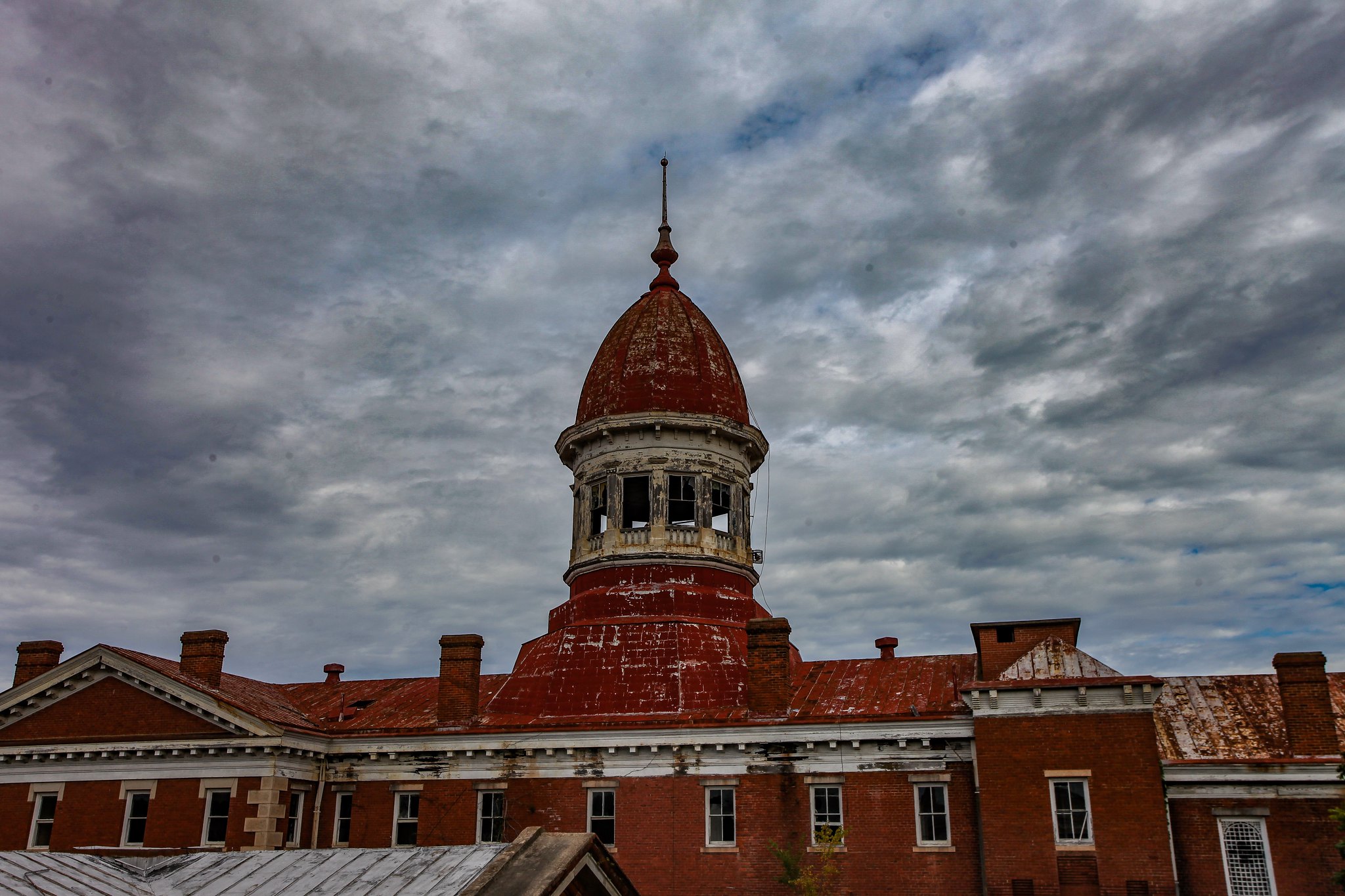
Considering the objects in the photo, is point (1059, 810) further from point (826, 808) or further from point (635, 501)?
point (635, 501)

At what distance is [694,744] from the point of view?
26.4m

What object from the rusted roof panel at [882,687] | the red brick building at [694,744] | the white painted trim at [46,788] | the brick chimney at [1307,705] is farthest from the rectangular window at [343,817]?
the brick chimney at [1307,705]

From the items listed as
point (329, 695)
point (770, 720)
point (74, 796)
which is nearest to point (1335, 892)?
point (770, 720)

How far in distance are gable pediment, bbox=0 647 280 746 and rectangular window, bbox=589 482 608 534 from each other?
10359mm

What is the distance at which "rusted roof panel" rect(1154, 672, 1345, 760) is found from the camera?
81.4ft

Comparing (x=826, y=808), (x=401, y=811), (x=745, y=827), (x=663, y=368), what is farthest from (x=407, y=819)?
(x=663, y=368)

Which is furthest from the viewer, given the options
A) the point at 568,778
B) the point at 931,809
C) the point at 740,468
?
the point at 740,468

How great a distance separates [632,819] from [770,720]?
4.00 meters

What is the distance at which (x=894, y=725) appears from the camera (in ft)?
83.6

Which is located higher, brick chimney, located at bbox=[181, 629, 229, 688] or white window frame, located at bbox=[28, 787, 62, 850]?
brick chimney, located at bbox=[181, 629, 229, 688]

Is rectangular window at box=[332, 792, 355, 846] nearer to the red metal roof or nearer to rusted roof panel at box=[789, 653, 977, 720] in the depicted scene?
the red metal roof

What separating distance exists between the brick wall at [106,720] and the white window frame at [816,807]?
46.7 ft

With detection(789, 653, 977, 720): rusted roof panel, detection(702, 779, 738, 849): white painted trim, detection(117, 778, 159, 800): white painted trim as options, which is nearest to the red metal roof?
detection(117, 778, 159, 800): white painted trim

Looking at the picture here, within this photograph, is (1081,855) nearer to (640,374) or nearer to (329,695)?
(640,374)
